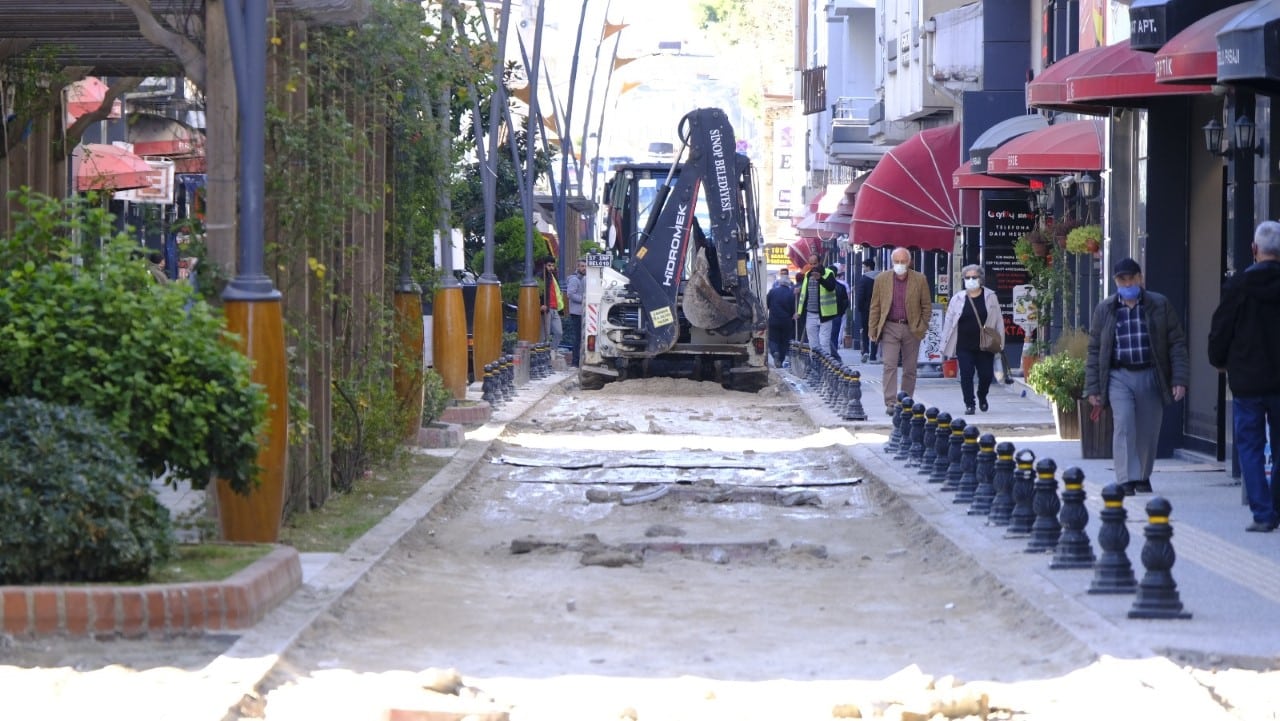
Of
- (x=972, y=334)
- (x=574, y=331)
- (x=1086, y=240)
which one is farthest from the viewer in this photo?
(x=574, y=331)

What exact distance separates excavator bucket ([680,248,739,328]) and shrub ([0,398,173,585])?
19.6 m

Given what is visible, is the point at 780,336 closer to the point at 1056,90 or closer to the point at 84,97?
the point at 84,97

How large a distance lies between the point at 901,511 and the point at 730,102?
430 ft

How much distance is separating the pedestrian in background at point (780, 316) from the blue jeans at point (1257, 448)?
20811mm

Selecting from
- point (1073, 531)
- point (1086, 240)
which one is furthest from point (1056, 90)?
point (1073, 531)

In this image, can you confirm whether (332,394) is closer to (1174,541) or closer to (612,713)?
(1174,541)

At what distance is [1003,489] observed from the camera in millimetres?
12570

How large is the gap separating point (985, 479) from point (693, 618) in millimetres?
4391

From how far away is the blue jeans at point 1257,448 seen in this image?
11812 millimetres

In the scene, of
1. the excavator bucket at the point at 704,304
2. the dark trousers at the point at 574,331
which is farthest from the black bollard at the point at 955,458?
the dark trousers at the point at 574,331

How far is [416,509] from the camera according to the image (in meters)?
13.5

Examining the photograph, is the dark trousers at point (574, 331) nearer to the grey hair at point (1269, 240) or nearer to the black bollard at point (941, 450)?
the black bollard at point (941, 450)

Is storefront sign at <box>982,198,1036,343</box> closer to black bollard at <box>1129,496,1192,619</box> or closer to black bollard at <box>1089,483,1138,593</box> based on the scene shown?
black bollard at <box>1089,483,1138,593</box>

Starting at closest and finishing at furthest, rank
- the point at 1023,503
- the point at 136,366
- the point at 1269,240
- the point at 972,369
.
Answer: the point at 136,366
the point at 1023,503
the point at 1269,240
the point at 972,369
